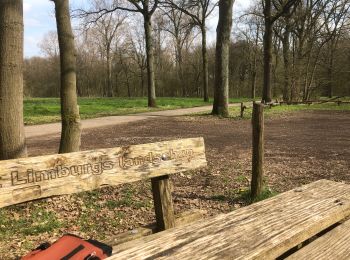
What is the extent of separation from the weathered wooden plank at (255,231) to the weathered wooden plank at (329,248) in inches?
2.9

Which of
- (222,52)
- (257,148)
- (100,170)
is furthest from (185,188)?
(222,52)

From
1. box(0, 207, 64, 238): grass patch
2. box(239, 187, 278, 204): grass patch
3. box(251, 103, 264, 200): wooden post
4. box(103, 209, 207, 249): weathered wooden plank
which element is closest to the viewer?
box(103, 209, 207, 249): weathered wooden plank

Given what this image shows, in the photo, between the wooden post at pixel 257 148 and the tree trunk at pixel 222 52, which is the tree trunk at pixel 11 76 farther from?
the tree trunk at pixel 222 52

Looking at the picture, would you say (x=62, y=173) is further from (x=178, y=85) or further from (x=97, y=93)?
(x=97, y=93)

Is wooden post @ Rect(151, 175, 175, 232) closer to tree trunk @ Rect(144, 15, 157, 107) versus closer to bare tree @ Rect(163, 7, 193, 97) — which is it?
tree trunk @ Rect(144, 15, 157, 107)

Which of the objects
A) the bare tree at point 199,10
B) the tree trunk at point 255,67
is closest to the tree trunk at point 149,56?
the bare tree at point 199,10

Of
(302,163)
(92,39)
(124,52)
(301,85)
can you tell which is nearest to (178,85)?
(124,52)

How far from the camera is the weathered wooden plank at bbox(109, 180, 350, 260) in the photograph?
2.45 metres

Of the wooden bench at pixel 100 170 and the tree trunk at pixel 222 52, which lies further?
the tree trunk at pixel 222 52

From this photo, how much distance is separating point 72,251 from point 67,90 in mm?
4396

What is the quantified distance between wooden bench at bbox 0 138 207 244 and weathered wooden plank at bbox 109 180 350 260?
60cm

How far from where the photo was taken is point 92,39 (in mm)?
61344

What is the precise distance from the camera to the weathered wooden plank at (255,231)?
8.04 feet

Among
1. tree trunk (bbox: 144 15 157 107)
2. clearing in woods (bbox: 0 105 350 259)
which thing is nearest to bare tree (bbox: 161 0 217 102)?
tree trunk (bbox: 144 15 157 107)
